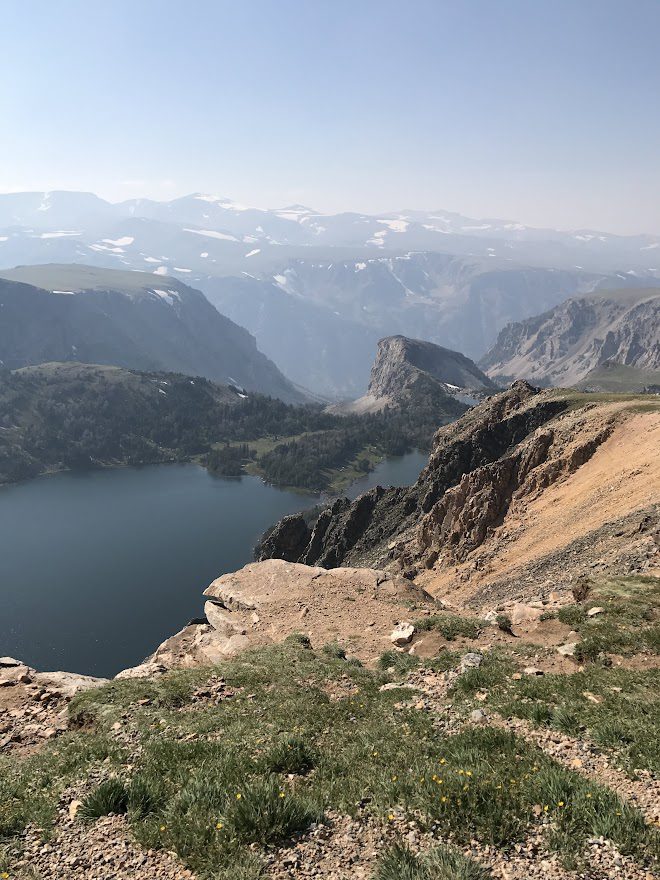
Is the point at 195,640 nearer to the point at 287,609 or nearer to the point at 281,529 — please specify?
the point at 287,609

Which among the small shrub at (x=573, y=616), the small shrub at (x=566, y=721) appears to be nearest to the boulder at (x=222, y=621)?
the small shrub at (x=573, y=616)

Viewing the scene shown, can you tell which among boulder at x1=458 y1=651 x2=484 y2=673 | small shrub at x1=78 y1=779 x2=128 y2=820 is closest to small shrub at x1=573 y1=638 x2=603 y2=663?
boulder at x1=458 y1=651 x2=484 y2=673

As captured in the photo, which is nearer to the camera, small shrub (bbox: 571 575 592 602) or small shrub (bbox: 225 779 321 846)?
small shrub (bbox: 225 779 321 846)

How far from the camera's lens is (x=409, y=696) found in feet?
57.3

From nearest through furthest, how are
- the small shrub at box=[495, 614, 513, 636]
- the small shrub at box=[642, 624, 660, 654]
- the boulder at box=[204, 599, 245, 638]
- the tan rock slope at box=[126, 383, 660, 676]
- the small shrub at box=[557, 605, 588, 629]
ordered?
the small shrub at box=[642, 624, 660, 654] → the small shrub at box=[557, 605, 588, 629] → the small shrub at box=[495, 614, 513, 636] → the boulder at box=[204, 599, 245, 638] → the tan rock slope at box=[126, 383, 660, 676]

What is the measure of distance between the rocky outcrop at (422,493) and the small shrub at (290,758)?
83.1m

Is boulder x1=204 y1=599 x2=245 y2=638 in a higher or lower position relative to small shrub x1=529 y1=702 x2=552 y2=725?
lower

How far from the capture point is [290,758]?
12914mm

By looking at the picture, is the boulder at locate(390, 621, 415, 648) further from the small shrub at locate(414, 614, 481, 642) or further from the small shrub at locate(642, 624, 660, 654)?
the small shrub at locate(642, 624, 660, 654)

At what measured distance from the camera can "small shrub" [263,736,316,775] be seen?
12727 mm

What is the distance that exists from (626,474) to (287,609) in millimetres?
38729

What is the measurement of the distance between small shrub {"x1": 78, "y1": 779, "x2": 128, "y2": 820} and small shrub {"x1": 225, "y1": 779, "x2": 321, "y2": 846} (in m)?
2.62

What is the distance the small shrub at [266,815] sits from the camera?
1007cm

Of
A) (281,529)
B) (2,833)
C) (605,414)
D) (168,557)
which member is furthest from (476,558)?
(168,557)
